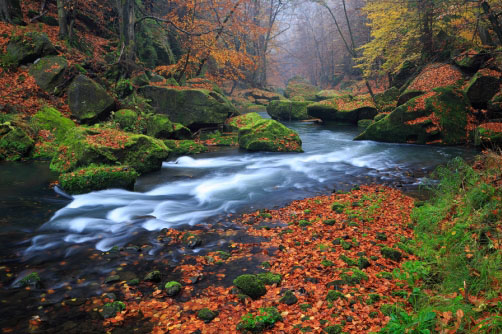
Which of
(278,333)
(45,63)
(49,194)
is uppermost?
(45,63)

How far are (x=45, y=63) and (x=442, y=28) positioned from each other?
19736 mm

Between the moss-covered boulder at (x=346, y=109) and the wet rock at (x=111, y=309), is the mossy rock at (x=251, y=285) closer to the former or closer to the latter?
the wet rock at (x=111, y=309)

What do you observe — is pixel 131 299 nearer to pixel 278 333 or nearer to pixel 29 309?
pixel 29 309

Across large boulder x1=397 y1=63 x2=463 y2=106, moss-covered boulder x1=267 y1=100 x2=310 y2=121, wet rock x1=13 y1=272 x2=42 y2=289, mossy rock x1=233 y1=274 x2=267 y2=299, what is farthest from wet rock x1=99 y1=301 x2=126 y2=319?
moss-covered boulder x1=267 y1=100 x2=310 y2=121

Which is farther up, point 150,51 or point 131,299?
point 150,51

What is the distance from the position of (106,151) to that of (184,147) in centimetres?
464

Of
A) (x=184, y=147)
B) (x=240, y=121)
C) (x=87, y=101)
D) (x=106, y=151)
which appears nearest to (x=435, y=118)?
(x=240, y=121)

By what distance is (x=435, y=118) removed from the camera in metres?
13.5

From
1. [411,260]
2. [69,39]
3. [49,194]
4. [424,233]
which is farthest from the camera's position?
[69,39]

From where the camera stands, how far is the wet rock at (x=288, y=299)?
3.69m

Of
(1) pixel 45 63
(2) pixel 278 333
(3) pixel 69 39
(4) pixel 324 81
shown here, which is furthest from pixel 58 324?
(4) pixel 324 81

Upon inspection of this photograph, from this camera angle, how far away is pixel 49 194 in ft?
25.0

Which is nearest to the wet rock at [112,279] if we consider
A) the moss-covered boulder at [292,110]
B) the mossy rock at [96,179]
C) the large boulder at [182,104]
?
the mossy rock at [96,179]

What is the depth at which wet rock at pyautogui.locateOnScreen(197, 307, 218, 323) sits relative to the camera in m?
3.51
